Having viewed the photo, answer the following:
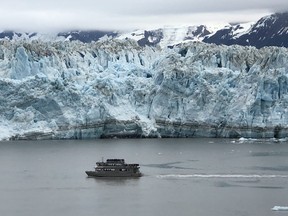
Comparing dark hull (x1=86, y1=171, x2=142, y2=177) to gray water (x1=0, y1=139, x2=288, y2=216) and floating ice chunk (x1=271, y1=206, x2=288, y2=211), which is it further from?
floating ice chunk (x1=271, y1=206, x2=288, y2=211)

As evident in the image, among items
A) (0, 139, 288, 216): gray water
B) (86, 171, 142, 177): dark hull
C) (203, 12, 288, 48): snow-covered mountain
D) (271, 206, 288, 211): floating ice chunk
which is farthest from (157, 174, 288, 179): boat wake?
(203, 12, 288, 48): snow-covered mountain

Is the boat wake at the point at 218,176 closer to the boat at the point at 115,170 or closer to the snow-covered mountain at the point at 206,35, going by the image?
the boat at the point at 115,170

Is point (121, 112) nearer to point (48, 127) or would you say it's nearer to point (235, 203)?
point (48, 127)

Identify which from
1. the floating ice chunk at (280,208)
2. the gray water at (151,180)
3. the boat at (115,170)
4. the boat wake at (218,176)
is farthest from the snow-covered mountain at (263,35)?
the floating ice chunk at (280,208)

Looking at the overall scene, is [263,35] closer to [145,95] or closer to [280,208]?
[145,95]

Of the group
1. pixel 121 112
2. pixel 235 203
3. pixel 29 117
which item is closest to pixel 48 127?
pixel 29 117
